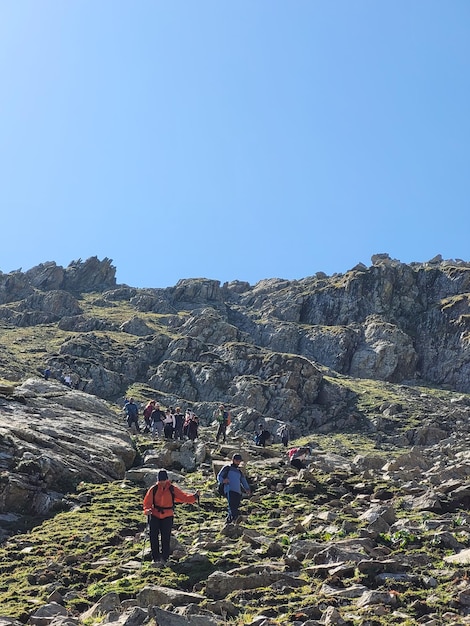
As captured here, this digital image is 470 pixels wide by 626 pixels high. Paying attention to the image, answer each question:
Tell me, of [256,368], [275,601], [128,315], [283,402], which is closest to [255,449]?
[275,601]

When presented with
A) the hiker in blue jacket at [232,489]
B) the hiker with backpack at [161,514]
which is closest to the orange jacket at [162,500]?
the hiker with backpack at [161,514]

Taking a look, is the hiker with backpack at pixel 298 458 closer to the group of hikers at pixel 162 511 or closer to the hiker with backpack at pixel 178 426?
the group of hikers at pixel 162 511

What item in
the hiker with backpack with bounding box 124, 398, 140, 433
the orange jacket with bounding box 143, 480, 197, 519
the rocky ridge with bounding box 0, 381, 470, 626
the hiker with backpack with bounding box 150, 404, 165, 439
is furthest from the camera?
the hiker with backpack with bounding box 124, 398, 140, 433

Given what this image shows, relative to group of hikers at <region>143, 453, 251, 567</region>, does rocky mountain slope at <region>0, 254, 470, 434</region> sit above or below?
above

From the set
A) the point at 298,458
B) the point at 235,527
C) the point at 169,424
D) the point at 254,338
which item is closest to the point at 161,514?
the point at 235,527

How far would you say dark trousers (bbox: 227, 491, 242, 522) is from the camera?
17.5m

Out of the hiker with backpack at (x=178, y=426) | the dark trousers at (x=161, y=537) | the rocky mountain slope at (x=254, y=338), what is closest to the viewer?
the dark trousers at (x=161, y=537)

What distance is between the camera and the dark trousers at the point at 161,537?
13.8 m

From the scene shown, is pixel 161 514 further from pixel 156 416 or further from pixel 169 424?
pixel 156 416

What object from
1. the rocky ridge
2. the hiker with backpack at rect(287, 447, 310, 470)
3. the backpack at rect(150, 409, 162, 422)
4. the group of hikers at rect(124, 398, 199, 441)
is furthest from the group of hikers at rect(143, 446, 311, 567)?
the backpack at rect(150, 409, 162, 422)

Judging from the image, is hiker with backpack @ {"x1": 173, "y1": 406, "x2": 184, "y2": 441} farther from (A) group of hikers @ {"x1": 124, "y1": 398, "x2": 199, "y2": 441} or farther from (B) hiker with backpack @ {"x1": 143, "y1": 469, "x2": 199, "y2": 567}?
(B) hiker with backpack @ {"x1": 143, "y1": 469, "x2": 199, "y2": 567}

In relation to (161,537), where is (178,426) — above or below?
above

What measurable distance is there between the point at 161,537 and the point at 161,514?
507 millimetres

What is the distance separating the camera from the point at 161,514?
46.6 feet
